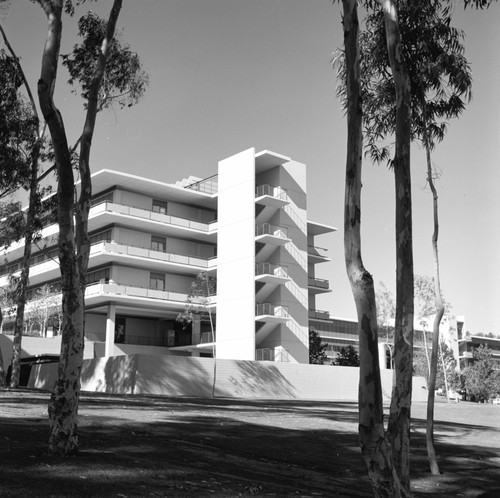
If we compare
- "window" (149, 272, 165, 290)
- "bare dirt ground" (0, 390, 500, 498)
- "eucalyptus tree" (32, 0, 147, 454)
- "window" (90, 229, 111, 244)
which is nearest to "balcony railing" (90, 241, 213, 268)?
"window" (90, 229, 111, 244)

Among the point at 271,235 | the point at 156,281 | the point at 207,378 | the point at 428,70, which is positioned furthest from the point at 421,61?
the point at 156,281

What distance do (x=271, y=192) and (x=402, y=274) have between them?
42501 mm

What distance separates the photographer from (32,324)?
55.8 meters

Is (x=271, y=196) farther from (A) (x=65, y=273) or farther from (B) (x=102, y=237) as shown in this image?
(A) (x=65, y=273)

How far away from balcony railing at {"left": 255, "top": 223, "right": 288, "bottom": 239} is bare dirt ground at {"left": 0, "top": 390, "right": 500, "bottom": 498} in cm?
3185

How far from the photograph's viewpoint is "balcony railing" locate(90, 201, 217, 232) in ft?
162

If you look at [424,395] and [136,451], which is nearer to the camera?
[136,451]

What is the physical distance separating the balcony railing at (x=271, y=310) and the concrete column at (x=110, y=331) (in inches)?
442

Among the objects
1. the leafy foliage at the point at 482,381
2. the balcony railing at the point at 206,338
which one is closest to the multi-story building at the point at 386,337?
the leafy foliage at the point at 482,381

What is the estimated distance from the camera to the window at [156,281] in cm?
5247

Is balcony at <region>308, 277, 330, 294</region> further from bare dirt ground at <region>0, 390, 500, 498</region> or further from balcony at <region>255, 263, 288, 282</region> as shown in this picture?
bare dirt ground at <region>0, 390, 500, 498</region>

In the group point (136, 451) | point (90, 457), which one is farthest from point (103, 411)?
point (90, 457)

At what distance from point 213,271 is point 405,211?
1809 inches

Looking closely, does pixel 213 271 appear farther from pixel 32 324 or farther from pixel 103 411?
pixel 103 411
